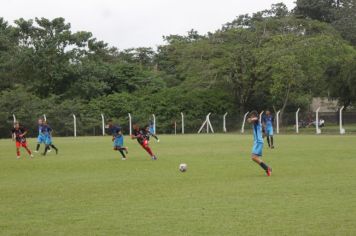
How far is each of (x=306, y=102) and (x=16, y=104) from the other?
1159 inches

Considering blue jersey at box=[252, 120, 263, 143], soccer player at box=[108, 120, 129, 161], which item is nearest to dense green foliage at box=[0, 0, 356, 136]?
soccer player at box=[108, 120, 129, 161]

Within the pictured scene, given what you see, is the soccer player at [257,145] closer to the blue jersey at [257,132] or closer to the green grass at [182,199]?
the blue jersey at [257,132]

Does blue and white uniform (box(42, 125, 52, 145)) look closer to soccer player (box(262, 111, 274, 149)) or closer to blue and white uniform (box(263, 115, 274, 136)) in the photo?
soccer player (box(262, 111, 274, 149))

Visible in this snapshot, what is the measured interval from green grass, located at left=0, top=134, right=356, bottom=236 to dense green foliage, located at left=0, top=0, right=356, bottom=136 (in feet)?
127

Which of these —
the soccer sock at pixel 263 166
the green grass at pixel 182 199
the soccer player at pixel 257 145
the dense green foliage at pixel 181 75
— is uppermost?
the dense green foliage at pixel 181 75

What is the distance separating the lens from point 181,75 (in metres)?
71.1

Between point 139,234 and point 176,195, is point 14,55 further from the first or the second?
point 139,234

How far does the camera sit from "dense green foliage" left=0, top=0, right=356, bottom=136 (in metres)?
60.1

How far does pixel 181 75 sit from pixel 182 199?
192 feet

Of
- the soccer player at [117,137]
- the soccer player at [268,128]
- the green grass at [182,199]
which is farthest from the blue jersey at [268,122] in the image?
the green grass at [182,199]

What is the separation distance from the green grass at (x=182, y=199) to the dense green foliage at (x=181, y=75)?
127 feet

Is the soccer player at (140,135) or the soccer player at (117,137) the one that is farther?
the soccer player at (117,137)

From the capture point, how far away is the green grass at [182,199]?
9680 millimetres

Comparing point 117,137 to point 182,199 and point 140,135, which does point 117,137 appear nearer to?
point 140,135
